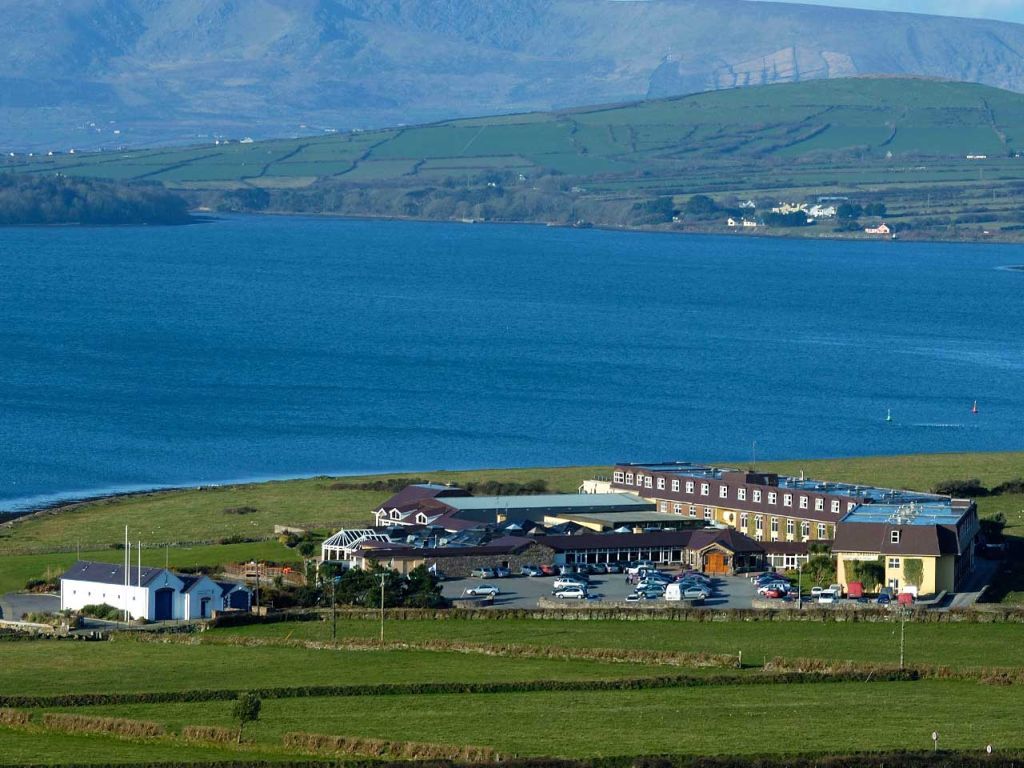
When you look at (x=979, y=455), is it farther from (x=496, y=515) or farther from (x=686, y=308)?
(x=686, y=308)

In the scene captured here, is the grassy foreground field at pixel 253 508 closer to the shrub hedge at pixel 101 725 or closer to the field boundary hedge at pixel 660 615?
the field boundary hedge at pixel 660 615

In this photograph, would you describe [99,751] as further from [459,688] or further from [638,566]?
[638,566]

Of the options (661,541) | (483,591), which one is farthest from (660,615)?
(661,541)

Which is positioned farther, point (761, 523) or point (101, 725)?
point (761, 523)

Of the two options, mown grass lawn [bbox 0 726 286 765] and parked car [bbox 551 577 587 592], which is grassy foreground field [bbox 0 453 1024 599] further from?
mown grass lawn [bbox 0 726 286 765]

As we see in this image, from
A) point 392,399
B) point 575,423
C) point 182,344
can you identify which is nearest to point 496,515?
point 575,423

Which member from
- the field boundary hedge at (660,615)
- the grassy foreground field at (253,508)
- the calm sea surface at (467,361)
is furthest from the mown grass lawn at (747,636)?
the calm sea surface at (467,361)
